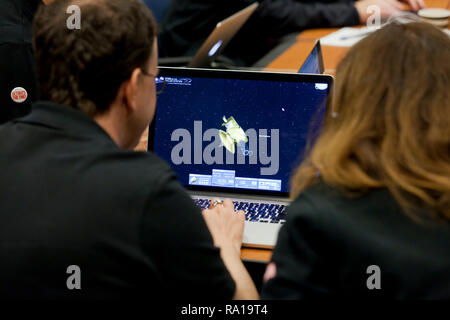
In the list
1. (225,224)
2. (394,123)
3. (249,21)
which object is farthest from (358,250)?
(249,21)

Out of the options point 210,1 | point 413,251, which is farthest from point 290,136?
point 210,1

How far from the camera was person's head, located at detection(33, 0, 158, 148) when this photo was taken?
A: 1071mm

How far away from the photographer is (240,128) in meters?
1.58

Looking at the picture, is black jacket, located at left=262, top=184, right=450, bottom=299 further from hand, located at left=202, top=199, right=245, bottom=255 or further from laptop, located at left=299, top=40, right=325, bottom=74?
laptop, located at left=299, top=40, right=325, bottom=74

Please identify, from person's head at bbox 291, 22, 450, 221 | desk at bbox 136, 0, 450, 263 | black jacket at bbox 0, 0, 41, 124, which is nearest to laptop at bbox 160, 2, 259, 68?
desk at bbox 136, 0, 450, 263

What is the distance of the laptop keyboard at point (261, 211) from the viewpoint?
1494 mm

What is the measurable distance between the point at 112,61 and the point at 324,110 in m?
0.66

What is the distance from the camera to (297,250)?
974 millimetres

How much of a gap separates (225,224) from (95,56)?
56 cm

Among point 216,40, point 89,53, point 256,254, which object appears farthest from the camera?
point 216,40

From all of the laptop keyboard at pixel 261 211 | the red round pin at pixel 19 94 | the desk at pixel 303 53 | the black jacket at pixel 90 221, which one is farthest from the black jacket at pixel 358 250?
the red round pin at pixel 19 94

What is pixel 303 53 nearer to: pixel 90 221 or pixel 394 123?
pixel 394 123

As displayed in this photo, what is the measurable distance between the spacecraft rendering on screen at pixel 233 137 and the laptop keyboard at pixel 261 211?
140 millimetres

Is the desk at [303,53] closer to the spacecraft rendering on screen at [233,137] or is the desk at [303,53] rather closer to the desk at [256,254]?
the spacecraft rendering on screen at [233,137]
